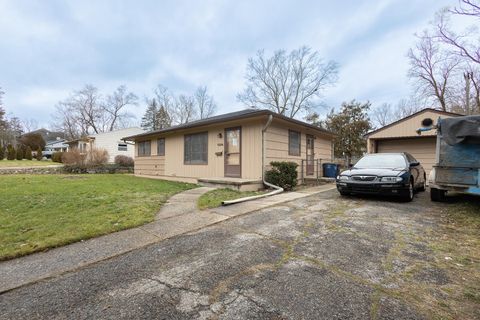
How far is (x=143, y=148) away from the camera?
1454 cm

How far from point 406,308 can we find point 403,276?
1.93ft

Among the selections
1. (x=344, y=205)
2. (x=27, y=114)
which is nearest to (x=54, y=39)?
(x=344, y=205)

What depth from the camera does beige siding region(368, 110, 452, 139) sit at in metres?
9.55

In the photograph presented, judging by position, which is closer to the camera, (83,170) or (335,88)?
(83,170)

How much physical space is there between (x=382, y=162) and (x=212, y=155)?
6190 millimetres

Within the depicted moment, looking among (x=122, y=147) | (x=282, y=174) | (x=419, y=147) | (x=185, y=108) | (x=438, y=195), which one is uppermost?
A: (x=185, y=108)

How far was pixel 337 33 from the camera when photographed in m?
12.4

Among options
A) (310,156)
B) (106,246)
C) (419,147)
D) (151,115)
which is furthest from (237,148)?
(151,115)

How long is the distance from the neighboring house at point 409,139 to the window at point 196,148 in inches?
319

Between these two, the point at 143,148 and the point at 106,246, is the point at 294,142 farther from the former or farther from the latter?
the point at 143,148

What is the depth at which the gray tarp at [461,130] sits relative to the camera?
4.62 meters

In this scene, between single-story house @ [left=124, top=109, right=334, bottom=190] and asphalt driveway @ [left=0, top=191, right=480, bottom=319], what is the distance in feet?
15.1

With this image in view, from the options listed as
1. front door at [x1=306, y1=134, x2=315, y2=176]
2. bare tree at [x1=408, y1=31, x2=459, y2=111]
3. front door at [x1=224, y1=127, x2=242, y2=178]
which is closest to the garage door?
front door at [x1=306, y1=134, x2=315, y2=176]

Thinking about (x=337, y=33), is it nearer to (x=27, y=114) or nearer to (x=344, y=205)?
(x=344, y=205)
